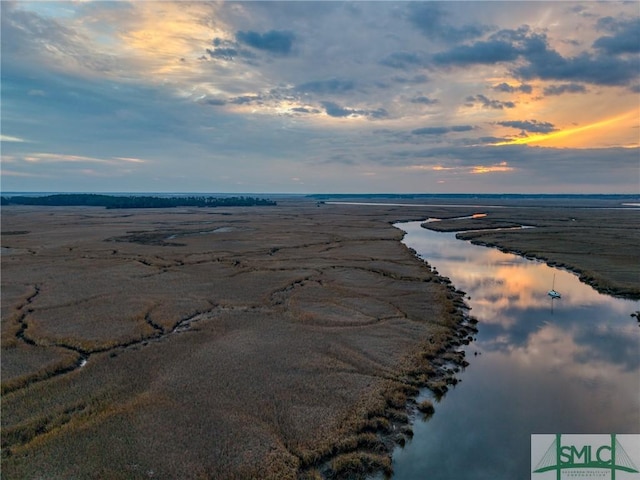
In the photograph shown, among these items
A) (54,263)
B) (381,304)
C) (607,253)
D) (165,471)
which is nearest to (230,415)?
(165,471)

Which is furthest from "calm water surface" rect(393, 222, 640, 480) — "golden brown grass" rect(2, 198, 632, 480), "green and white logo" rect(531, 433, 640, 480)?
"golden brown grass" rect(2, 198, 632, 480)

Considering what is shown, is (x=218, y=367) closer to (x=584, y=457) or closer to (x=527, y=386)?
(x=527, y=386)

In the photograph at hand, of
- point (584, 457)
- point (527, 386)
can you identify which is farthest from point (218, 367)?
point (584, 457)

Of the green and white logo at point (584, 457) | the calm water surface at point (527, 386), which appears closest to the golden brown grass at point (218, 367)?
the calm water surface at point (527, 386)

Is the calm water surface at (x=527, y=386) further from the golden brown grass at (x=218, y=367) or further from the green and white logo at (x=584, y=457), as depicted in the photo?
the golden brown grass at (x=218, y=367)

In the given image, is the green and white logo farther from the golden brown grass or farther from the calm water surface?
the golden brown grass
